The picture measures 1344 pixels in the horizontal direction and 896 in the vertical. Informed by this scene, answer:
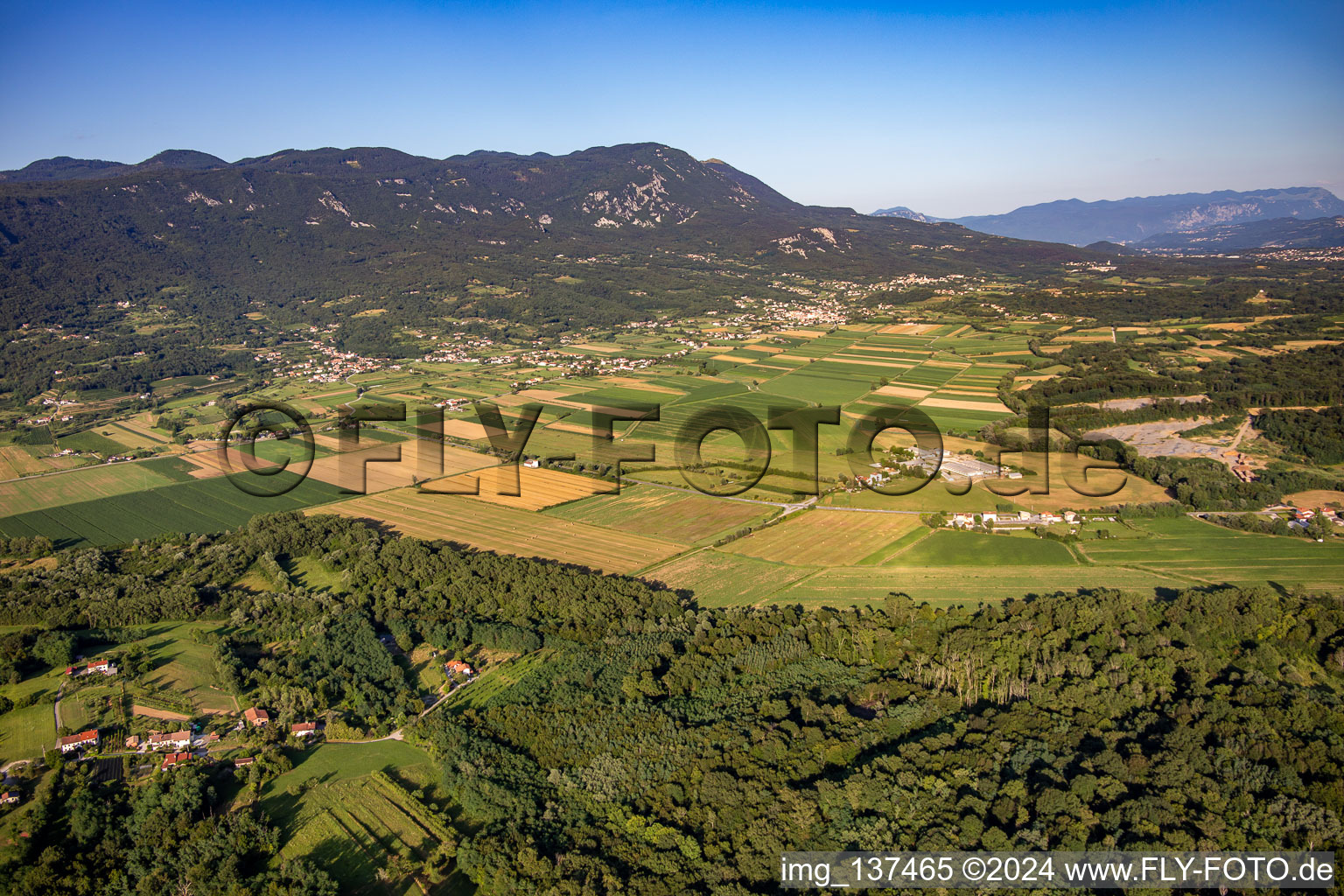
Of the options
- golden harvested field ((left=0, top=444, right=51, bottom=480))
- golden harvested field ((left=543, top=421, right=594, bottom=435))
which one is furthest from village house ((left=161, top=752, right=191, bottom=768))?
golden harvested field ((left=0, top=444, right=51, bottom=480))

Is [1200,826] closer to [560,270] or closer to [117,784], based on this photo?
[117,784]

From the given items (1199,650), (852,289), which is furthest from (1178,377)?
(852,289)

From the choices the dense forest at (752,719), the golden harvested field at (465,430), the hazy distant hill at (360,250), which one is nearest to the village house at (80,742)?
the dense forest at (752,719)

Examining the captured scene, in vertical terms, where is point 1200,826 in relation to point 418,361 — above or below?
below

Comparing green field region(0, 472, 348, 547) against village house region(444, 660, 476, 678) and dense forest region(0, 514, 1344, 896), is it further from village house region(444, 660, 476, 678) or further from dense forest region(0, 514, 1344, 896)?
village house region(444, 660, 476, 678)

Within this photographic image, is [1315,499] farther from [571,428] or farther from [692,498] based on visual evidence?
[571,428]

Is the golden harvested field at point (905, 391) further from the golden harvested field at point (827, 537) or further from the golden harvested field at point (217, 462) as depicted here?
the golden harvested field at point (217, 462)
